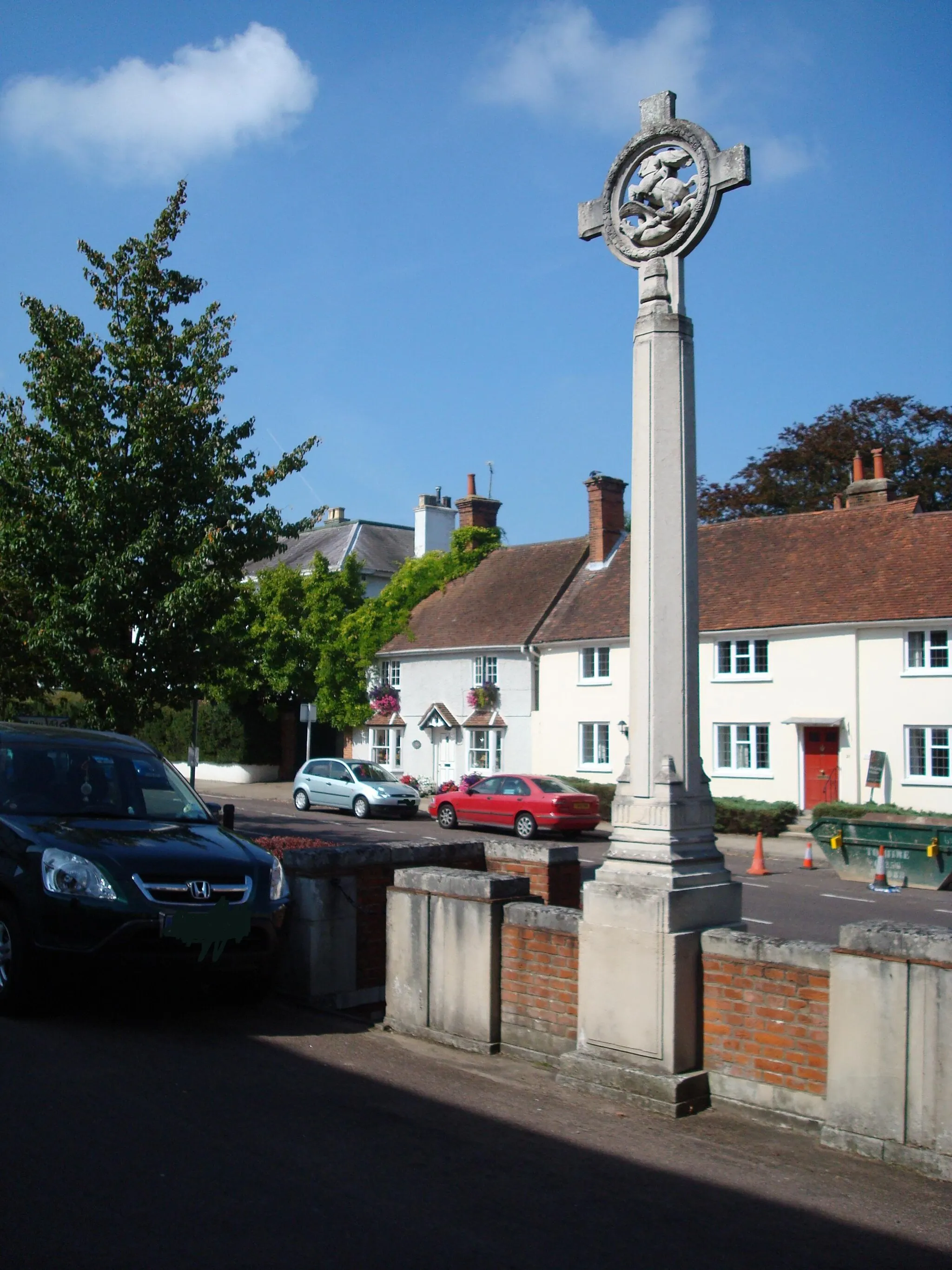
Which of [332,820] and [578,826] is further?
[332,820]

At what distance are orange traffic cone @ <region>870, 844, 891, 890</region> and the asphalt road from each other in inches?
6.4

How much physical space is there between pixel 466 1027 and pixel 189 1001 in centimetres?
215

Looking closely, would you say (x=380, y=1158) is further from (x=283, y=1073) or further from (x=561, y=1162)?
(x=283, y=1073)

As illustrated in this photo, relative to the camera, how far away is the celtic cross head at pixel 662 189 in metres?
6.73

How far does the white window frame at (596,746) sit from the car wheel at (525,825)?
650cm

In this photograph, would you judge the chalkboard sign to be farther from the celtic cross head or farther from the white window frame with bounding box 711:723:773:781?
the celtic cross head

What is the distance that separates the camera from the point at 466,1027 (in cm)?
720

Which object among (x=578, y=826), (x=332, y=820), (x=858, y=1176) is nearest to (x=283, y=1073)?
(x=858, y=1176)

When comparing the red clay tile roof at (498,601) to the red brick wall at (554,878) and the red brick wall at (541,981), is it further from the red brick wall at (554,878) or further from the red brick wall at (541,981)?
the red brick wall at (541,981)

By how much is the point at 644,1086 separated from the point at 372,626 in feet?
113

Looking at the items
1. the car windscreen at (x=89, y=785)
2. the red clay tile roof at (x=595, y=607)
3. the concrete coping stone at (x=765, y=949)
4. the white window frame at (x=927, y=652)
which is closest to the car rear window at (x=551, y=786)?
the red clay tile roof at (x=595, y=607)

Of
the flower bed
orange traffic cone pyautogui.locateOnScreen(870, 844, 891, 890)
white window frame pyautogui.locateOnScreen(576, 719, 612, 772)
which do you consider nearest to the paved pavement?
the flower bed

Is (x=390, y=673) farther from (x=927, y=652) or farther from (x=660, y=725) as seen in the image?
(x=660, y=725)

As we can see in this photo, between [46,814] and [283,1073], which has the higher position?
[46,814]
